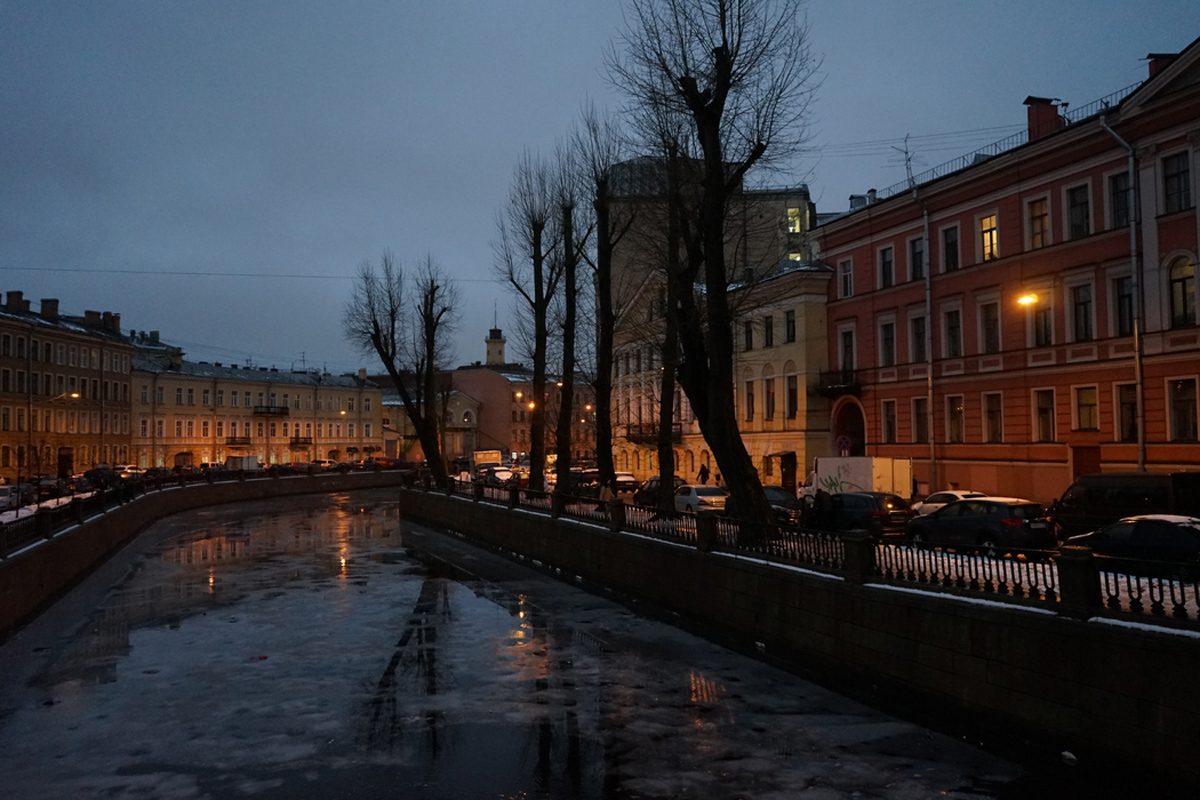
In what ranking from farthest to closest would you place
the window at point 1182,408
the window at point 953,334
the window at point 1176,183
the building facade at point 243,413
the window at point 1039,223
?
the building facade at point 243,413 < the window at point 953,334 < the window at point 1039,223 < the window at point 1182,408 < the window at point 1176,183

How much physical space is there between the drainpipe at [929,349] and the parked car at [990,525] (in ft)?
57.1

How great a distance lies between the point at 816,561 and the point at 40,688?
1121 cm

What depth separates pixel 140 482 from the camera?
45719mm

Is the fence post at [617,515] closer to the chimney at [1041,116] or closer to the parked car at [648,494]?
the parked car at [648,494]

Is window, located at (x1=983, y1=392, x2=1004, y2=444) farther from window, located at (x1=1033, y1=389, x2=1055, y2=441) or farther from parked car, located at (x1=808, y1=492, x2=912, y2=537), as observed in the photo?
parked car, located at (x1=808, y1=492, x2=912, y2=537)

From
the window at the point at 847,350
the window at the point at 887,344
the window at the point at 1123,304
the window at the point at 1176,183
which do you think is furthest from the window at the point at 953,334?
the window at the point at 1176,183

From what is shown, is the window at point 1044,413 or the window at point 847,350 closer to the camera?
the window at point 1044,413

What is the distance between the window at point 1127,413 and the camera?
30141mm

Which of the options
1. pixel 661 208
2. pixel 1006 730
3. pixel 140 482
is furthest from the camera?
pixel 140 482

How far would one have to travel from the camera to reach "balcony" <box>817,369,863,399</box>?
142 feet

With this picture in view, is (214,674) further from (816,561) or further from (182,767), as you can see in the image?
(816,561)

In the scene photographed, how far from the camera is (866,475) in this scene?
32.5 m

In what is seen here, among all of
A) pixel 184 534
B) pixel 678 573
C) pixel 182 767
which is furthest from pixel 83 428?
pixel 182 767

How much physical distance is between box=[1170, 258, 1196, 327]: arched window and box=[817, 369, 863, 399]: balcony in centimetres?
1541
